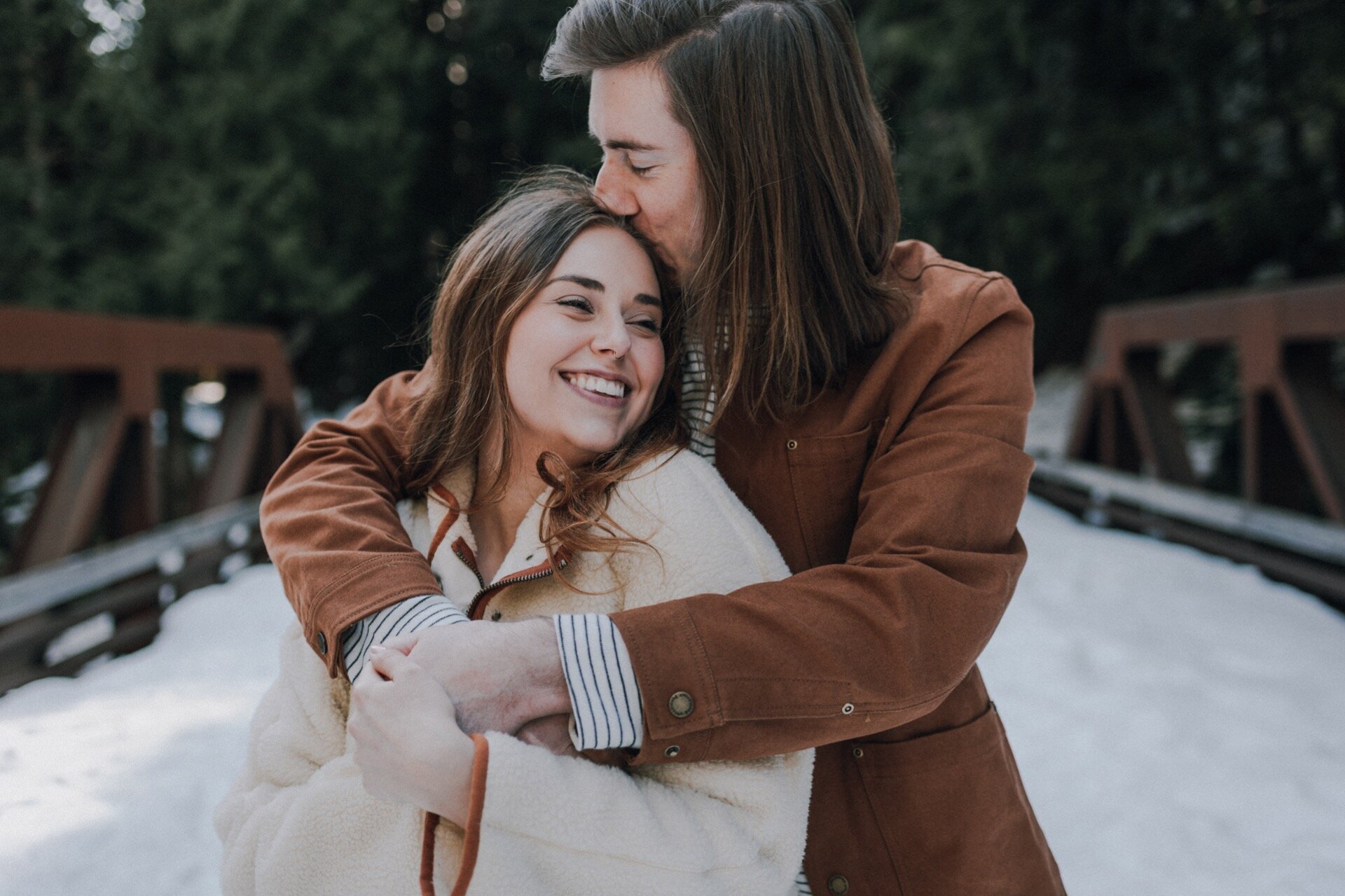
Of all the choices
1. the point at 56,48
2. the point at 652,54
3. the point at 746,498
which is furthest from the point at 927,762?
the point at 56,48

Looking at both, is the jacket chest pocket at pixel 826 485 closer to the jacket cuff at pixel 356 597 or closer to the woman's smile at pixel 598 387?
the woman's smile at pixel 598 387

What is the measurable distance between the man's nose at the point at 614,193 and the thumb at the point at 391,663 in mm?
789

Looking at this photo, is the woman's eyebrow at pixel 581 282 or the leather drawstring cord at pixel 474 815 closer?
the leather drawstring cord at pixel 474 815

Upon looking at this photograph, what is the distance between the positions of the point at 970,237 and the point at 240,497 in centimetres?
704

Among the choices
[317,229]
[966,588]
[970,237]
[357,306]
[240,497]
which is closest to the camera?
[966,588]

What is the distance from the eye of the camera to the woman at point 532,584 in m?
1.06

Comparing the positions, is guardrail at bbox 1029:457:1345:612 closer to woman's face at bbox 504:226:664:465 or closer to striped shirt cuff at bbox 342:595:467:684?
woman's face at bbox 504:226:664:465

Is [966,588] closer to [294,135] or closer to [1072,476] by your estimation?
[1072,476]

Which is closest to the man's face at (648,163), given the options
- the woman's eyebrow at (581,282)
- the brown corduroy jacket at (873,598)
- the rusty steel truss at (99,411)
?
the woman's eyebrow at (581,282)

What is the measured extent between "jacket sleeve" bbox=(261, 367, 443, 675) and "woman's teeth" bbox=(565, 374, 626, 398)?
0.33 meters

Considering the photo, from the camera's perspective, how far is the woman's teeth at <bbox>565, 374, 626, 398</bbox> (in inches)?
57.4

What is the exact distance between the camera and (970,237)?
31.1 ft

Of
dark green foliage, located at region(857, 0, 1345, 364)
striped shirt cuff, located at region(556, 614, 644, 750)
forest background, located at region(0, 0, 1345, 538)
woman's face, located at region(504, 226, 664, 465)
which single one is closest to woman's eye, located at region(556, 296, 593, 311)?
woman's face, located at region(504, 226, 664, 465)

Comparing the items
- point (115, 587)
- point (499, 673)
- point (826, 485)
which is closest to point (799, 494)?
point (826, 485)
